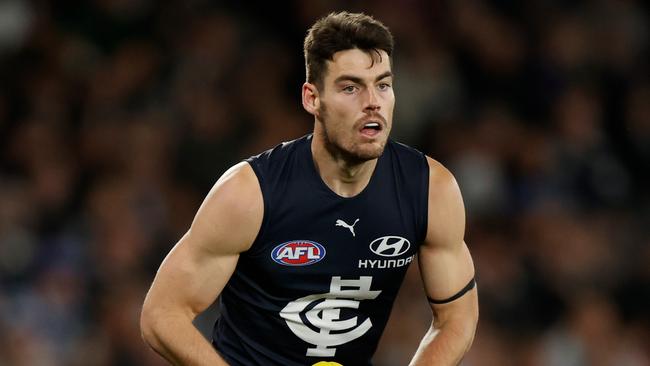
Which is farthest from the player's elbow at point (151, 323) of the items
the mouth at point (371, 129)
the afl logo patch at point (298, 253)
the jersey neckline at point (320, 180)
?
Result: the mouth at point (371, 129)

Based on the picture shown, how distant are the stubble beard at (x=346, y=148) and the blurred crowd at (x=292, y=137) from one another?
3492 mm

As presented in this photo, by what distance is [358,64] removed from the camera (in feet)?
15.7

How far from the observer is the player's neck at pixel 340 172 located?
4984 mm

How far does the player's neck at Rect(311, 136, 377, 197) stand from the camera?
4984 mm

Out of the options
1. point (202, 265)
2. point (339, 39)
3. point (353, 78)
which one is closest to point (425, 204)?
point (353, 78)

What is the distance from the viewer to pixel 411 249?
16.5 feet

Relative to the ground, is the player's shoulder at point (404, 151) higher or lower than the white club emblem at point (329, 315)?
higher

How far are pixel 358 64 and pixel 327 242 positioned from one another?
0.67 metres

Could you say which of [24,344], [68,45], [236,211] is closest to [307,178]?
[236,211]

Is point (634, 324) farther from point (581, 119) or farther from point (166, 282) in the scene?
point (166, 282)

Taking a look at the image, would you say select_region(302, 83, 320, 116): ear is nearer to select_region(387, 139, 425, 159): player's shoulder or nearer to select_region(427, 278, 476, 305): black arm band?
select_region(387, 139, 425, 159): player's shoulder

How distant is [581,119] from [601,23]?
1124 millimetres

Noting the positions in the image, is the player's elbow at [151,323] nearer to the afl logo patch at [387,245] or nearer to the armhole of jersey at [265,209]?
the armhole of jersey at [265,209]

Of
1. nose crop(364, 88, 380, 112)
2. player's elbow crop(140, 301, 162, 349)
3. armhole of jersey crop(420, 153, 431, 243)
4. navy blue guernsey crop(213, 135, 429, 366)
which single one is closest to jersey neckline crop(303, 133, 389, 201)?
navy blue guernsey crop(213, 135, 429, 366)
